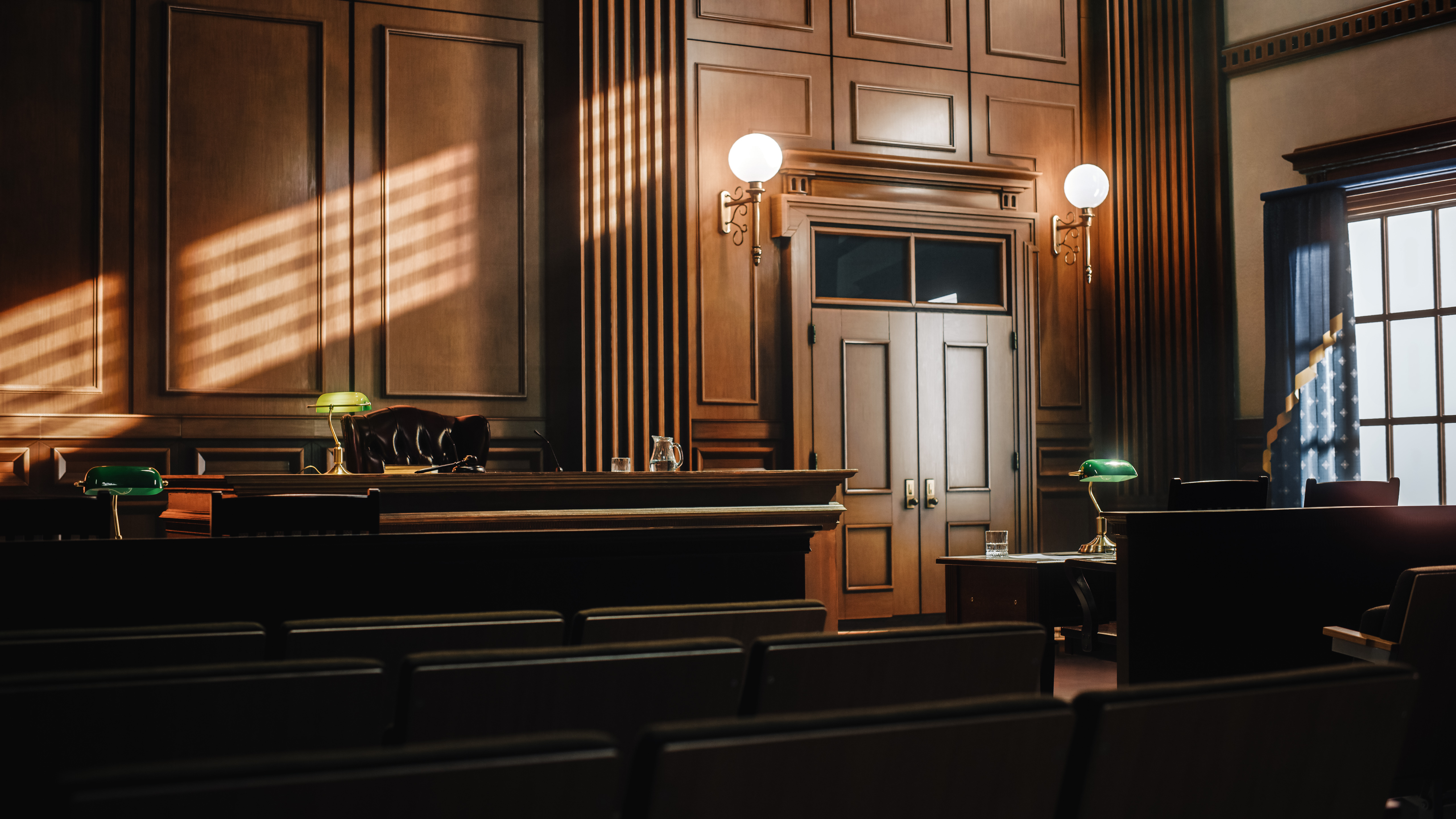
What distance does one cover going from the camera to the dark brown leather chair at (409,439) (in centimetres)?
460

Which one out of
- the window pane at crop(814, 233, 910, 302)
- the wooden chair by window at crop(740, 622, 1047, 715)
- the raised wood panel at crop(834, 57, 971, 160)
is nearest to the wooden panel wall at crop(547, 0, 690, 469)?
the window pane at crop(814, 233, 910, 302)

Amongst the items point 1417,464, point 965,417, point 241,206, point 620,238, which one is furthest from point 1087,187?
point 241,206

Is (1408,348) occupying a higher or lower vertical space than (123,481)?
higher

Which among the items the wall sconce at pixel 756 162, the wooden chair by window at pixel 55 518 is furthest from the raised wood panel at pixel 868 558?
the wooden chair by window at pixel 55 518

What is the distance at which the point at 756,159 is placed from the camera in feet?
18.5

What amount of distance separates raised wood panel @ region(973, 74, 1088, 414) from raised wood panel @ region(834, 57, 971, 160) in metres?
0.15

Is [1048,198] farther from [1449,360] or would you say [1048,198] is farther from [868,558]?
[868,558]

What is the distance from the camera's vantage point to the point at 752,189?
18.2 ft

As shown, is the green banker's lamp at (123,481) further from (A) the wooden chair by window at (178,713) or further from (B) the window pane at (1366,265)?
(B) the window pane at (1366,265)

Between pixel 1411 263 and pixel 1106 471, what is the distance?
2.77m

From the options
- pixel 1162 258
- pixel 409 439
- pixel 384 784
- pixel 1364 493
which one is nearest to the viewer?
pixel 384 784

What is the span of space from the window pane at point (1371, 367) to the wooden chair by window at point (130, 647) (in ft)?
19.9

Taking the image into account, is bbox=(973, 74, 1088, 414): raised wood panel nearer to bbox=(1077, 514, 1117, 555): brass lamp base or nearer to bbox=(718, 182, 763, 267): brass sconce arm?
bbox=(718, 182, 763, 267): brass sconce arm

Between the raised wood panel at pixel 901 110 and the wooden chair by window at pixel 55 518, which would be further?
the raised wood panel at pixel 901 110
